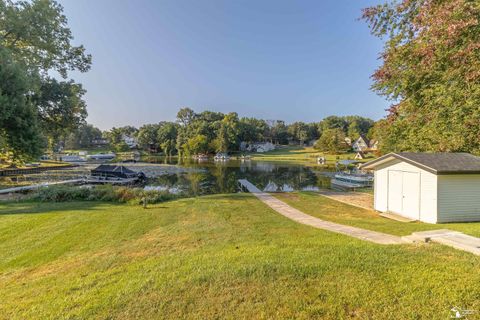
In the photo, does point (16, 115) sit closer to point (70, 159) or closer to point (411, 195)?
point (411, 195)

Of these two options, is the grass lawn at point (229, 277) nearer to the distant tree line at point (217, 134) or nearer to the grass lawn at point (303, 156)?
the grass lawn at point (303, 156)

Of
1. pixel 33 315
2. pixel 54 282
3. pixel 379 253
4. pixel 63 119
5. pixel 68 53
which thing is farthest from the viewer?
pixel 68 53

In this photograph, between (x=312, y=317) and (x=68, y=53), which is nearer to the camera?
(x=312, y=317)

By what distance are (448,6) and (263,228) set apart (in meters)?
6.36

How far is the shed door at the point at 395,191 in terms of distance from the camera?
1055cm

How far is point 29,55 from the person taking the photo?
477 inches

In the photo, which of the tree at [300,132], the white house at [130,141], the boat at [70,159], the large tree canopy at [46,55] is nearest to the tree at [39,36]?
the large tree canopy at [46,55]

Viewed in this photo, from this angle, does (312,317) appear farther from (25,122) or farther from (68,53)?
(68,53)

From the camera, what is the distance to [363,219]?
30.7 ft

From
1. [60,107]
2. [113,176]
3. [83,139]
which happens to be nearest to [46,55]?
[60,107]

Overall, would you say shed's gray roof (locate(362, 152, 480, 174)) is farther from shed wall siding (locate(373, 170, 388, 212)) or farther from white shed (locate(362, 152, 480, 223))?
shed wall siding (locate(373, 170, 388, 212))

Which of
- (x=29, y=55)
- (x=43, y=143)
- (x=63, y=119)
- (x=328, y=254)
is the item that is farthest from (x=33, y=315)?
(x=29, y=55)

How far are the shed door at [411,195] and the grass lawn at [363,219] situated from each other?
2.83ft

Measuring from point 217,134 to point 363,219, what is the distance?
71.3m
